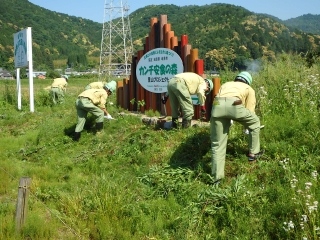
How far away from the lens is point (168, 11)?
13738cm

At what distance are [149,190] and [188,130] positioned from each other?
206 cm

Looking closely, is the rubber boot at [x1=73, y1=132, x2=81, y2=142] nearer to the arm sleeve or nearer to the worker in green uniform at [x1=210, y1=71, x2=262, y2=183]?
the worker in green uniform at [x1=210, y1=71, x2=262, y2=183]

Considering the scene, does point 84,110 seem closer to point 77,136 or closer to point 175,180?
point 77,136

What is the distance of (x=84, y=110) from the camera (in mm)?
8953

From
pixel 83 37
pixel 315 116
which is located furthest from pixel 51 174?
pixel 83 37

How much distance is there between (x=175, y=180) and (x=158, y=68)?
14.8 feet

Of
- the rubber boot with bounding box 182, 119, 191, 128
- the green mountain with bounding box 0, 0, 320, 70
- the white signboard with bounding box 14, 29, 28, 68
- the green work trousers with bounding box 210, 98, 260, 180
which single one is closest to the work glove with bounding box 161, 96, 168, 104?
the rubber boot with bounding box 182, 119, 191, 128

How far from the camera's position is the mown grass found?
427 cm

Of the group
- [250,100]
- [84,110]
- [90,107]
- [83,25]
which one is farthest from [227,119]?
[83,25]

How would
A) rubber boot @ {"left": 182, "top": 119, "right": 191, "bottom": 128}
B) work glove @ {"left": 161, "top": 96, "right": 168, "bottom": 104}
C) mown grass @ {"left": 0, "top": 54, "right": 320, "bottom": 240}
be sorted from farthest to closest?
work glove @ {"left": 161, "top": 96, "right": 168, "bottom": 104} → rubber boot @ {"left": 182, "top": 119, "right": 191, "bottom": 128} → mown grass @ {"left": 0, "top": 54, "right": 320, "bottom": 240}

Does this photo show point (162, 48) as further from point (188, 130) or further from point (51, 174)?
point (51, 174)

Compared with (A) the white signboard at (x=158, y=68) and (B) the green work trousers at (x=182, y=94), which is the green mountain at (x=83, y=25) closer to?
(A) the white signboard at (x=158, y=68)

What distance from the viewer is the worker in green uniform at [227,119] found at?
5242 millimetres

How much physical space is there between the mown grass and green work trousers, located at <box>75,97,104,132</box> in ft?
1.10
